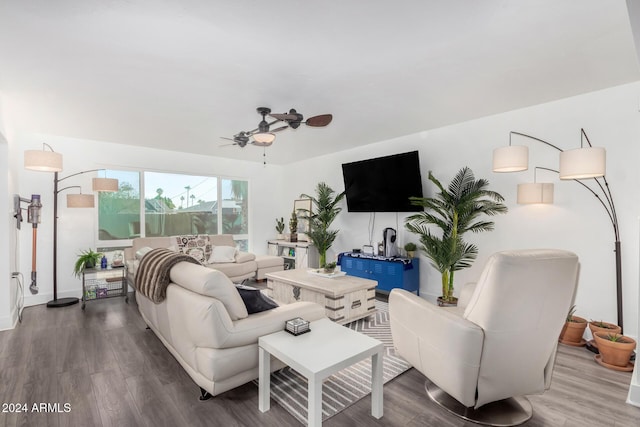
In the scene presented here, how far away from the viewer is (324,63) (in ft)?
7.91

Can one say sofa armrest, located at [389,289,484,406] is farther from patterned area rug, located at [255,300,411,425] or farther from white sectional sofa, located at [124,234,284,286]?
white sectional sofa, located at [124,234,284,286]

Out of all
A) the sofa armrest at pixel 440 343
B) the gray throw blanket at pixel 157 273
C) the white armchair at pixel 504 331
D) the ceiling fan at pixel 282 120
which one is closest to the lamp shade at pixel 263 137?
the ceiling fan at pixel 282 120

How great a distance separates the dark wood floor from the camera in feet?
6.16

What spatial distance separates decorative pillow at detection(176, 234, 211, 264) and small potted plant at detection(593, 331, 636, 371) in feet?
16.2

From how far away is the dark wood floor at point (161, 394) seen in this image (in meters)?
1.88

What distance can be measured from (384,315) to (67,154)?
201 inches

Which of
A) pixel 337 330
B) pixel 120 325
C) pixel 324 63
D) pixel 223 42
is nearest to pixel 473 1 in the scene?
pixel 324 63

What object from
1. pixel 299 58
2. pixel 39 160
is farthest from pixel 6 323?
pixel 299 58

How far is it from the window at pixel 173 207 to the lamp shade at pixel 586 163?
18.1 ft

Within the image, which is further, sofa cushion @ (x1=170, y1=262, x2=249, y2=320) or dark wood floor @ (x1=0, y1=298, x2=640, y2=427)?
sofa cushion @ (x1=170, y1=262, x2=249, y2=320)

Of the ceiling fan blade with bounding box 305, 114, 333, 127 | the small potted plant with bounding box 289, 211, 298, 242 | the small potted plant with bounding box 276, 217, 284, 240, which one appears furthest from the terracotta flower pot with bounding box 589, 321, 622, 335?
the small potted plant with bounding box 276, 217, 284, 240

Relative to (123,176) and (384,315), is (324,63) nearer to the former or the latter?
(384,315)

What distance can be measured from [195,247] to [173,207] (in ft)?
3.47

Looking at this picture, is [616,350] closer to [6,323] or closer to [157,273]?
[157,273]
